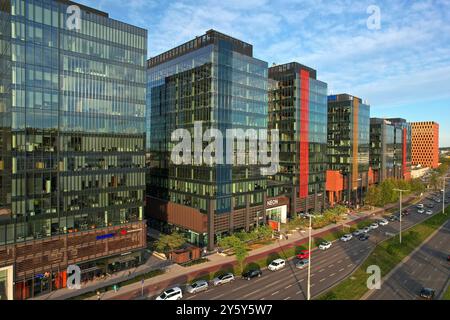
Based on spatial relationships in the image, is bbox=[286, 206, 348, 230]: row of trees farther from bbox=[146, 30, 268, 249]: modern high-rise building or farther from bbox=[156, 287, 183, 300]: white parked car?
bbox=[156, 287, 183, 300]: white parked car

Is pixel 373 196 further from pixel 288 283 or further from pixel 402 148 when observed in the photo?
pixel 288 283

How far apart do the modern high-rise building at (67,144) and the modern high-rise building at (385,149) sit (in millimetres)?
123655

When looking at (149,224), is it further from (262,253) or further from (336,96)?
(336,96)

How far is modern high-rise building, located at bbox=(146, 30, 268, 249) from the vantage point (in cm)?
7512

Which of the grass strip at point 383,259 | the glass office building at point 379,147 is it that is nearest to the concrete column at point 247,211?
the grass strip at point 383,259

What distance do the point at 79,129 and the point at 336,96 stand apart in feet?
363

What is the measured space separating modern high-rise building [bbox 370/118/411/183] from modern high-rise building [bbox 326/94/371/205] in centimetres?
1668

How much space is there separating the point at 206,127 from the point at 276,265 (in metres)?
34.2

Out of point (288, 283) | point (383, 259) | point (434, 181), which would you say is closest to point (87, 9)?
point (288, 283)

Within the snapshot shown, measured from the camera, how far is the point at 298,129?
105062 mm

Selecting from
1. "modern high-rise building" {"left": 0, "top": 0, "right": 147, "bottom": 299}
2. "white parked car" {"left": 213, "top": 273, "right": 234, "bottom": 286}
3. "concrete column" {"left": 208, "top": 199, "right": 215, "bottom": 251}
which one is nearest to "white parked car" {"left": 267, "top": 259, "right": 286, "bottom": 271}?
"white parked car" {"left": 213, "top": 273, "right": 234, "bottom": 286}
